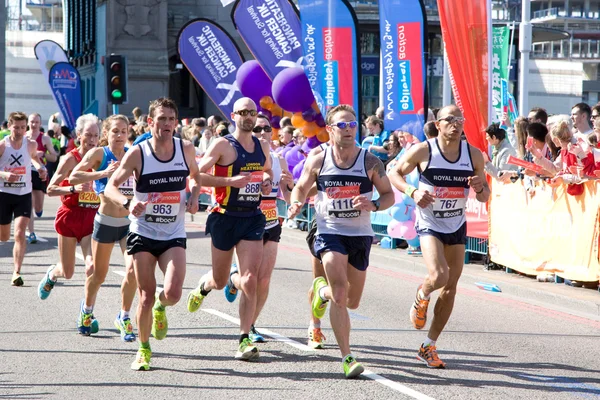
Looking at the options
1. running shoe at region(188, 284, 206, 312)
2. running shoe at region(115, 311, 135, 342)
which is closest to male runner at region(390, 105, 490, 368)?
running shoe at region(188, 284, 206, 312)

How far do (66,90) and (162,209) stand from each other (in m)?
29.3

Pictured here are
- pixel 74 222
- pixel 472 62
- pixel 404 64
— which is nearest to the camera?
pixel 74 222

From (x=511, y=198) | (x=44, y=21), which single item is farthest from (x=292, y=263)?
(x=44, y=21)

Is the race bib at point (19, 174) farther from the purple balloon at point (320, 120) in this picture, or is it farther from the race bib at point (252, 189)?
the purple balloon at point (320, 120)

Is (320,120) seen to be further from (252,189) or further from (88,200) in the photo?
(252,189)

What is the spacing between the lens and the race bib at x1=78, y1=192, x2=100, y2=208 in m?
10.3

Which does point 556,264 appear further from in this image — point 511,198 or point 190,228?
point 190,228

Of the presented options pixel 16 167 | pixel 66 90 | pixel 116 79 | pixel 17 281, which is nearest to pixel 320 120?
pixel 116 79

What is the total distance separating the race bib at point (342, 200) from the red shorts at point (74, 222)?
3369mm

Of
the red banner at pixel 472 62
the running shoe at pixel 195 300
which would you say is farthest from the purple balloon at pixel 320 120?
the running shoe at pixel 195 300

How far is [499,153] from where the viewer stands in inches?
A: 555

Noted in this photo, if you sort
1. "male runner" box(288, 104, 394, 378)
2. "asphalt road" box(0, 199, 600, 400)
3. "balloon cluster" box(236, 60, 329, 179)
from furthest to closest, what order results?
"balloon cluster" box(236, 60, 329, 179) → "male runner" box(288, 104, 394, 378) → "asphalt road" box(0, 199, 600, 400)

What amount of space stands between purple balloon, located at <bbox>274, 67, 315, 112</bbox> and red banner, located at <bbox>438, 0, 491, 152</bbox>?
18.1 feet

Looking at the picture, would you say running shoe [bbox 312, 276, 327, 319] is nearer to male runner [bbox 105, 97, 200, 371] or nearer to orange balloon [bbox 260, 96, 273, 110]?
male runner [bbox 105, 97, 200, 371]
